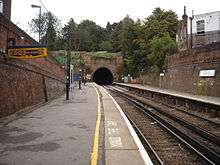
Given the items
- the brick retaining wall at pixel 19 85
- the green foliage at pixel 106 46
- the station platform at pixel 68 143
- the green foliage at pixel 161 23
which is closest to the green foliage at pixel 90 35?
the green foliage at pixel 106 46

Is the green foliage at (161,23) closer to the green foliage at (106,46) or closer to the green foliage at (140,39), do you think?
the green foliage at (140,39)

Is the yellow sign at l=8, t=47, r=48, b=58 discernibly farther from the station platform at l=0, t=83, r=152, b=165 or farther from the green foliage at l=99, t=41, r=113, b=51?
the green foliage at l=99, t=41, r=113, b=51

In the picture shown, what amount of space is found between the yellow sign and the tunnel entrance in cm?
7880

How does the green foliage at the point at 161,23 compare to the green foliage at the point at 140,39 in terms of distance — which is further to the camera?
the green foliage at the point at 161,23

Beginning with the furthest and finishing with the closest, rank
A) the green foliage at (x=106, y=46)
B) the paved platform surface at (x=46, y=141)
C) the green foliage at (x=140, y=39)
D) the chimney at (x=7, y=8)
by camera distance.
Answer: the green foliage at (x=106, y=46)
the green foliage at (x=140, y=39)
the chimney at (x=7, y=8)
the paved platform surface at (x=46, y=141)

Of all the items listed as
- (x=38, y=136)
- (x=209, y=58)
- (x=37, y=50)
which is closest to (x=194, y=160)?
(x=38, y=136)

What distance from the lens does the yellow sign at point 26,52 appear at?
17.6m

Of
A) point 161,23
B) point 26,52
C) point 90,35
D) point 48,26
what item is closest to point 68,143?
point 26,52

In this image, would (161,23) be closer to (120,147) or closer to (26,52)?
(26,52)

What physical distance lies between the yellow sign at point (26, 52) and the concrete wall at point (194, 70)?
17.8 meters

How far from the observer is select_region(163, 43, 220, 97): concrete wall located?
33969mm

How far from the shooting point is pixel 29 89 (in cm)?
2152

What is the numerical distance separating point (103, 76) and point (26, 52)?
8927 cm

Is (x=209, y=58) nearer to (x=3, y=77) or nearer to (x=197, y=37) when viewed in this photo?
(x=197, y=37)
